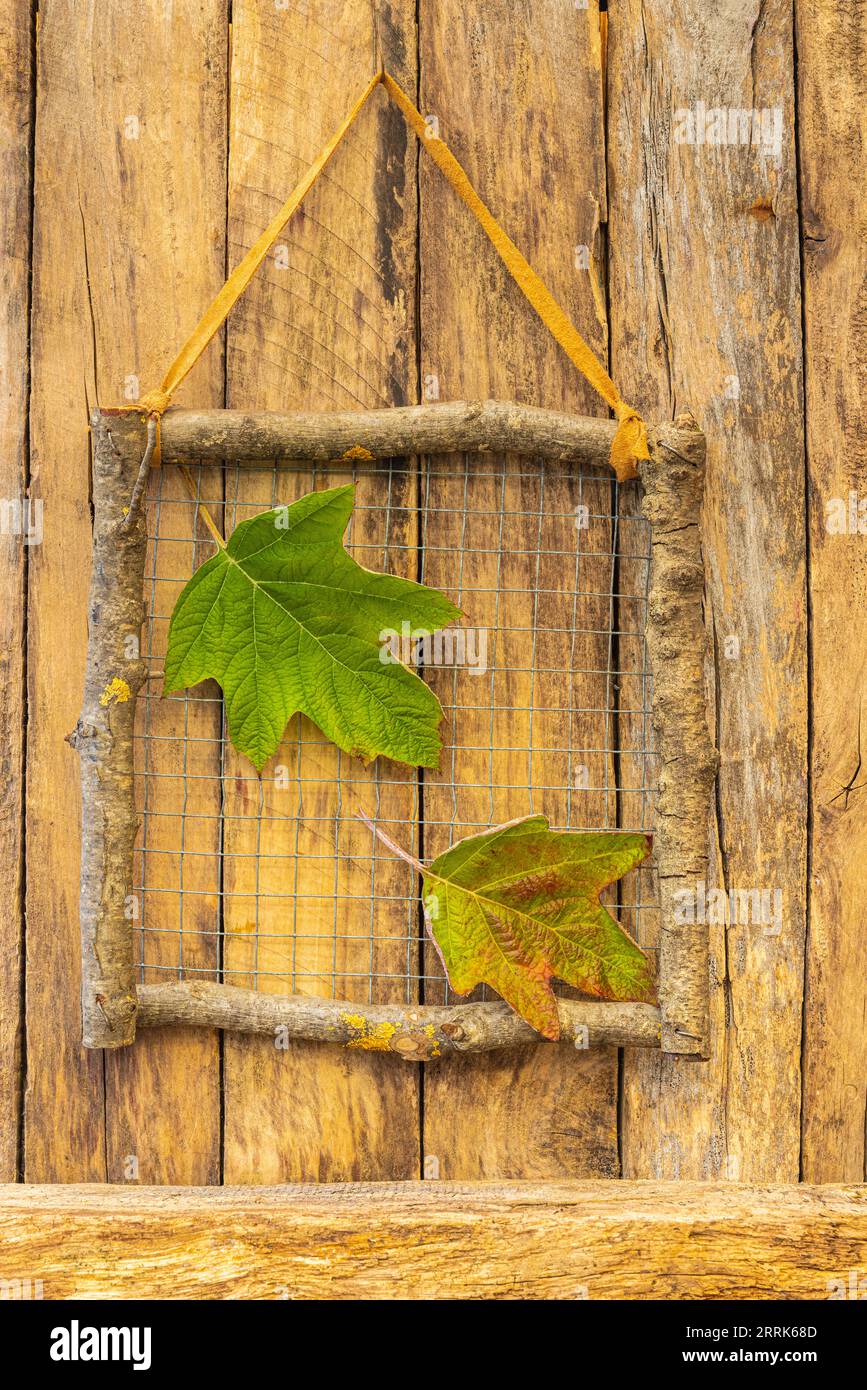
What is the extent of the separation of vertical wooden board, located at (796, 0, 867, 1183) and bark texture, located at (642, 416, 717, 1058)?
0.43ft

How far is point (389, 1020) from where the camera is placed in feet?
2.80

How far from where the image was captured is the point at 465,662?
90cm

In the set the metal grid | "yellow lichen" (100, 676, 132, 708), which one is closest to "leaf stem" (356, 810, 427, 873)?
the metal grid

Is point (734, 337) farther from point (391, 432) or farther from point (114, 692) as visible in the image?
point (114, 692)

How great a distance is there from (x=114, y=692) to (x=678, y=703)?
20.5 inches

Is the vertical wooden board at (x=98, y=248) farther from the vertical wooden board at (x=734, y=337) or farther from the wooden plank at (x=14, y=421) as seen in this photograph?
the vertical wooden board at (x=734, y=337)

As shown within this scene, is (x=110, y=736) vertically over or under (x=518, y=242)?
under

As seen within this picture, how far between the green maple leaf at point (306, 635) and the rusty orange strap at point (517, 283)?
170 mm

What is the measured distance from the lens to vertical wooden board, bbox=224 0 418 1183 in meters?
0.90

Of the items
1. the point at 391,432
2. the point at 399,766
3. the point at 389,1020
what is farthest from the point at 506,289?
the point at 389,1020

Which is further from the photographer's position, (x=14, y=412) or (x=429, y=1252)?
(x=14, y=412)

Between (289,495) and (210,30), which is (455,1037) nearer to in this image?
(289,495)

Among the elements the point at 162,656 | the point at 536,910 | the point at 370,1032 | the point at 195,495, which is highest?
the point at 195,495

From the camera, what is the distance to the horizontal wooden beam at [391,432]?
2.84 ft
